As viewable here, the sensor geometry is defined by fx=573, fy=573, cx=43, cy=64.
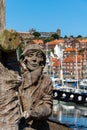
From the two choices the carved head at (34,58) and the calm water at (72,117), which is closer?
the carved head at (34,58)

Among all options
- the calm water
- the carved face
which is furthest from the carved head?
the calm water

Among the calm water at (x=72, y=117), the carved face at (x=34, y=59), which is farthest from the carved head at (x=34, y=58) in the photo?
the calm water at (x=72, y=117)

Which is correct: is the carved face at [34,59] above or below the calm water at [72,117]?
above

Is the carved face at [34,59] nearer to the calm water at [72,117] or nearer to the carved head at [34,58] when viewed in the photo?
the carved head at [34,58]

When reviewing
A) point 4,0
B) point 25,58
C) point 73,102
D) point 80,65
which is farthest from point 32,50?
point 80,65

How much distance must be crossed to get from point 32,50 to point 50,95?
0.34 meters

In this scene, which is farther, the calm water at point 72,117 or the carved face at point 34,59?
the calm water at point 72,117

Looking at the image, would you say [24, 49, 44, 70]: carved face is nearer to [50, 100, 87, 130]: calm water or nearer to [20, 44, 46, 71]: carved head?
[20, 44, 46, 71]: carved head

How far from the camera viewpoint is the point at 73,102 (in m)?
59.3

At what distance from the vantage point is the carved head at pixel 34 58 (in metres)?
3.98

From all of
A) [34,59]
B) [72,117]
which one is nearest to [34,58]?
[34,59]

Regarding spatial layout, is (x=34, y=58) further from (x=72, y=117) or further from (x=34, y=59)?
(x=72, y=117)

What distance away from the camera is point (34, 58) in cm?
398

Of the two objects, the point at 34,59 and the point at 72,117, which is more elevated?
the point at 34,59
